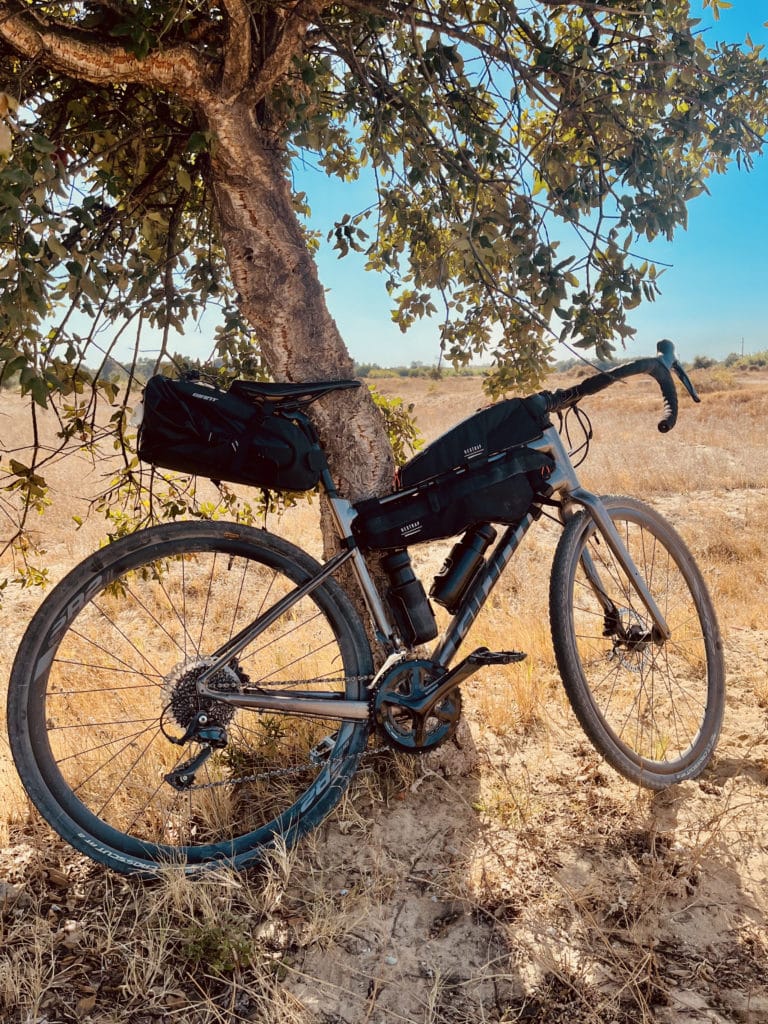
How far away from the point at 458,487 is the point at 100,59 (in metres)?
1.96

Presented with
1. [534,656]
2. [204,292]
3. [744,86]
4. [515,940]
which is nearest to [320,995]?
[515,940]

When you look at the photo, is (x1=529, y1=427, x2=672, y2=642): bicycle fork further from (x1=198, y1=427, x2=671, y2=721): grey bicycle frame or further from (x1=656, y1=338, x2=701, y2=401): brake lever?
(x1=656, y1=338, x2=701, y2=401): brake lever

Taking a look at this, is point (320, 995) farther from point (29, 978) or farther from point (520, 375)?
point (520, 375)

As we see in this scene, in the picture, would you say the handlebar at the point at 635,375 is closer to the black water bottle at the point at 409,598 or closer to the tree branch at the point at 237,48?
the black water bottle at the point at 409,598

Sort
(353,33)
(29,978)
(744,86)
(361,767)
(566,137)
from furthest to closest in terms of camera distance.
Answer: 1. (566,137)
2. (353,33)
3. (744,86)
4. (361,767)
5. (29,978)

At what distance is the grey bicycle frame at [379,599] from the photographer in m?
2.46

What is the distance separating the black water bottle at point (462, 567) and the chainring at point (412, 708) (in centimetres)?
26

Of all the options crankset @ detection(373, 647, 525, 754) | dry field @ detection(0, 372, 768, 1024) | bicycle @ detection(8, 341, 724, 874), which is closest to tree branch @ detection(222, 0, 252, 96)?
bicycle @ detection(8, 341, 724, 874)

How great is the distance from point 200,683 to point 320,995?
3.23 ft

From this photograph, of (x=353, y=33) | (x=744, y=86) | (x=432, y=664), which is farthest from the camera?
(x=353, y=33)

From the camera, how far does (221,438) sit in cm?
235

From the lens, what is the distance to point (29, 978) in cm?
193

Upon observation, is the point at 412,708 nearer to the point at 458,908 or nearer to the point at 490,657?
Result: the point at 490,657

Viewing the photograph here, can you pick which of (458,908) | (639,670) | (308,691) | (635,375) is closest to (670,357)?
(635,375)
